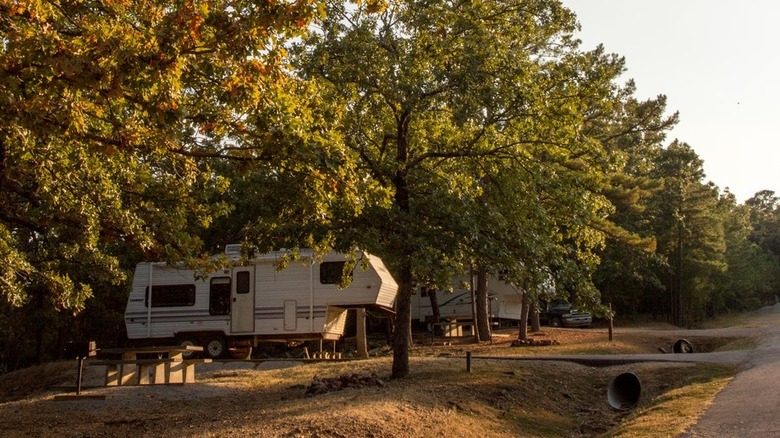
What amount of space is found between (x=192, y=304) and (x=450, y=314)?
472 inches

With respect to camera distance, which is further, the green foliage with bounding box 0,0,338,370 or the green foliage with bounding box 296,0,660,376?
Answer: the green foliage with bounding box 296,0,660,376

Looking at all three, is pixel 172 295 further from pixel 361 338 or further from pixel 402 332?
pixel 402 332

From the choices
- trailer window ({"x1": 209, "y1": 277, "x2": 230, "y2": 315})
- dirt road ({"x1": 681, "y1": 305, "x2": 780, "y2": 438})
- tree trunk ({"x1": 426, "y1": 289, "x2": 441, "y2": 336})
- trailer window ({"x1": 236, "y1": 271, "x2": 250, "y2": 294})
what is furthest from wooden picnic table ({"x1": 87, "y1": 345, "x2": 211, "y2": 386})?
tree trunk ({"x1": 426, "y1": 289, "x2": 441, "y2": 336})

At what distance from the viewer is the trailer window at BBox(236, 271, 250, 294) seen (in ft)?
A: 75.5

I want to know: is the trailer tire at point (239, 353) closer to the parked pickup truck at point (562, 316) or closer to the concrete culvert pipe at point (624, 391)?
the concrete culvert pipe at point (624, 391)

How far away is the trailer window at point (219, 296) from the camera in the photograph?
2323cm

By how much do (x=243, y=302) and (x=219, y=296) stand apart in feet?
2.91

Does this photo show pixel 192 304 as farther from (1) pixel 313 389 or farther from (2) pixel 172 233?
(2) pixel 172 233

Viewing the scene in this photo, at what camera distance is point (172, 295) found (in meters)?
23.8

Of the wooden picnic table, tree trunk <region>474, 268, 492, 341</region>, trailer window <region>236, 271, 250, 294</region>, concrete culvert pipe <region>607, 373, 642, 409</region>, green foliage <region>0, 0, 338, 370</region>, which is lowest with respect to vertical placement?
concrete culvert pipe <region>607, 373, 642, 409</region>

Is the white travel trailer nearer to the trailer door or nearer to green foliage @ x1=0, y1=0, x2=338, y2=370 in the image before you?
the trailer door

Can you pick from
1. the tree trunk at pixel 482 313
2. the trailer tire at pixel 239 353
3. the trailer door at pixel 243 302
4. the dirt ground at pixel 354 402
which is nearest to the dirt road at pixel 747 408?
the dirt ground at pixel 354 402

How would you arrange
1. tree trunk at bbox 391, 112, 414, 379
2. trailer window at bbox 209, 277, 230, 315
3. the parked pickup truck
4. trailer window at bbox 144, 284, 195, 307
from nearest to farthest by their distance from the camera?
tree trunk at bbox 391, 112, 414, 379 → trailer window at bbox 209, 277, 230, 315 → trailer window at bbox 144, 284, 195, 307 → the parked pickup truck

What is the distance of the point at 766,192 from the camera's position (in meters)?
120
